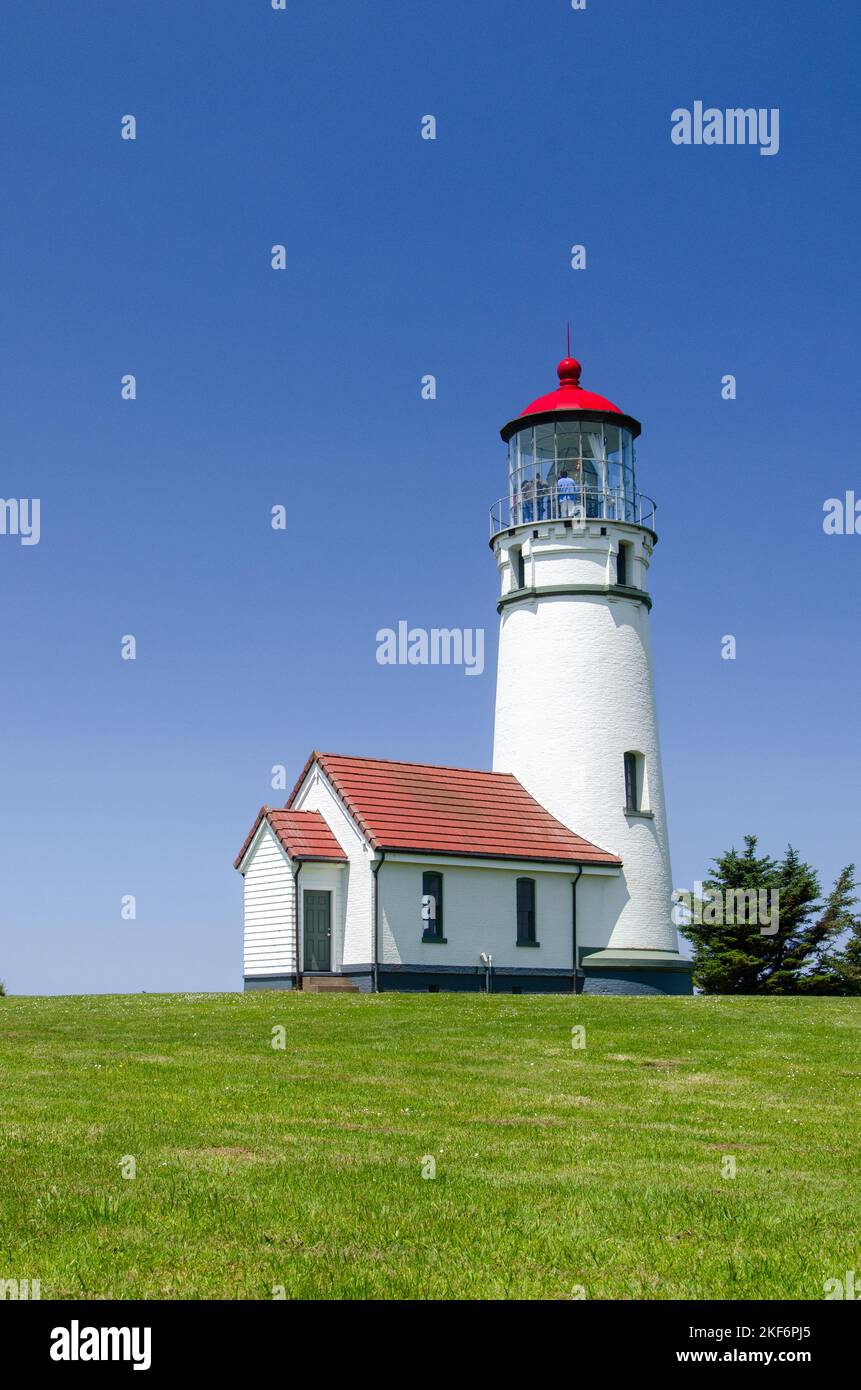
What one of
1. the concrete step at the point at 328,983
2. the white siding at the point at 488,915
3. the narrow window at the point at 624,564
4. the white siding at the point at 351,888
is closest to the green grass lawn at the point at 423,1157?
the white siding at the point at 351,888

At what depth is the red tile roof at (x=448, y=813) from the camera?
119ft

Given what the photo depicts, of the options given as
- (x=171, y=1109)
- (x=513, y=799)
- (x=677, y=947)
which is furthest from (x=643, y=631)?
(x=171, y=1109)

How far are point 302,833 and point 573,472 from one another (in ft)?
44.7

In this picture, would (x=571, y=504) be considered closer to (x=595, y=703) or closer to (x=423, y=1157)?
(x=595, y=703)

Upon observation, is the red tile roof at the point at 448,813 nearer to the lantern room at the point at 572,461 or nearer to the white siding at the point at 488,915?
the white siding at the point at 488,915

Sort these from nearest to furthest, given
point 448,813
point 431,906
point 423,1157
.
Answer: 1. point 423,1157
2. point 431,906
3. point 448,813

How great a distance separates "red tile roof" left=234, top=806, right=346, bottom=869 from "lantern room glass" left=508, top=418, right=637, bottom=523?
1105cm

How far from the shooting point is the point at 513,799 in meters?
40.3

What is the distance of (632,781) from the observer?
134 feet

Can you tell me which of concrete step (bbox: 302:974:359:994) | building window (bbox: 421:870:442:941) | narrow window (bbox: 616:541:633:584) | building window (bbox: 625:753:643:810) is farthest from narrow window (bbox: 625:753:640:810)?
concrete step (bbox: 302:974:359:994)

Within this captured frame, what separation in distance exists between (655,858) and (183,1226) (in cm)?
3192

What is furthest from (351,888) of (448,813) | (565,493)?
(565,493)

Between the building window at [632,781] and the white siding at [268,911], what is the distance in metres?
10.3

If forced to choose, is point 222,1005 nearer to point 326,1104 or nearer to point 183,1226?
point 326,1104
